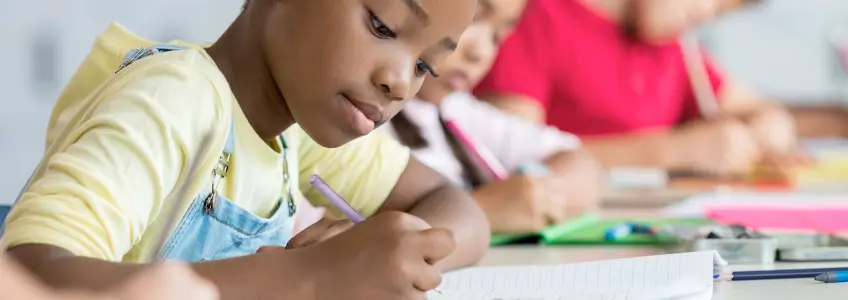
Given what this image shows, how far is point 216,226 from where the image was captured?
60 centimetres

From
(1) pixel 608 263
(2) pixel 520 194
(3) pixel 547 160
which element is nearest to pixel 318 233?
(1) pixel 608 263

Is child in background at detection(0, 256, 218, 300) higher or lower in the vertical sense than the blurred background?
higher

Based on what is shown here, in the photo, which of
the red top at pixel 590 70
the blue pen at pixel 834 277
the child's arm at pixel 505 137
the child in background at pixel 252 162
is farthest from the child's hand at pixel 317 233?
the red top at pixel 590 70

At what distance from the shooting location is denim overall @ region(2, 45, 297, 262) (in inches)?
22.5

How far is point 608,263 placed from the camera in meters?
0.69

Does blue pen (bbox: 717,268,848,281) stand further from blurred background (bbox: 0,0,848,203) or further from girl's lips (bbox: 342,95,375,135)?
blurred background (bbox: 0,0,848,203)

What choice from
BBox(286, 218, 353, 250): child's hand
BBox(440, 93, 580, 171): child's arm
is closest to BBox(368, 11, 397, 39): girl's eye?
BBox(286, 218, 353, 250): child's hand

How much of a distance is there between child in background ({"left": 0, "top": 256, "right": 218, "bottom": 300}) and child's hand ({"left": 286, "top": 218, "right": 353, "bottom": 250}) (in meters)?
0.09

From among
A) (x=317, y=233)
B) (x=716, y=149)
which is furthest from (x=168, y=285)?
(x=716, y=149)

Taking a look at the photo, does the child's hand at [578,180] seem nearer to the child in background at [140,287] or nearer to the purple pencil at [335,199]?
the purple pencil at [335,199]

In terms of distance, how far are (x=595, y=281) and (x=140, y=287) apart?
313 mm

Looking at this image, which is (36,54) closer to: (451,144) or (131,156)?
(451,144)

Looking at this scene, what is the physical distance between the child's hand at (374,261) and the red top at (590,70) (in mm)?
1508

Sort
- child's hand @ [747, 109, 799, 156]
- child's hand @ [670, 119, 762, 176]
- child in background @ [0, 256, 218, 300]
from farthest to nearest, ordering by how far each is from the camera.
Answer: child's hand @ [747, 109, 799, 156], child's hand @ [670, 119, 762, 176], child in background @ [0, 256, 218, 300]
